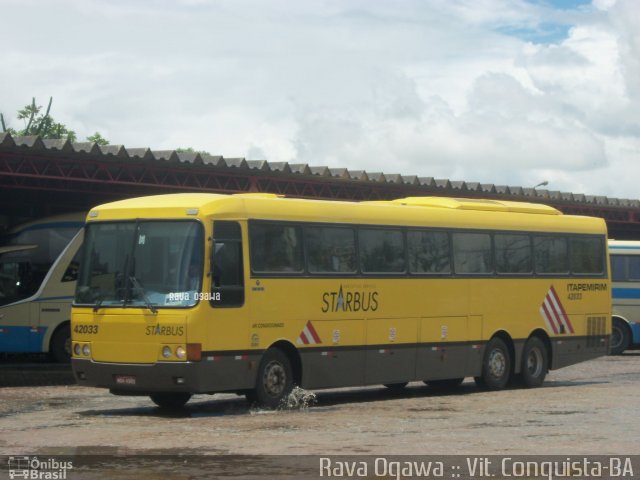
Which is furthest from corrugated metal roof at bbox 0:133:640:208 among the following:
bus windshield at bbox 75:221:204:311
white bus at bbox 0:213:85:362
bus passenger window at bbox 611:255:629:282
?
bus windshield at bbox 75:221:204:311

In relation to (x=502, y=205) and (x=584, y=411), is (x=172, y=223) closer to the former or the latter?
(x=584, y=411)

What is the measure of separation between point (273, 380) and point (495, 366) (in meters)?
5.98

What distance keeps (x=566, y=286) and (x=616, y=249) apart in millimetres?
11712

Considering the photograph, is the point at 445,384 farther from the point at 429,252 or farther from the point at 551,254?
the point at 429,252

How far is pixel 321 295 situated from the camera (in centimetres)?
1914

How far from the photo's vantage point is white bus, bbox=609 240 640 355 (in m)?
35.4

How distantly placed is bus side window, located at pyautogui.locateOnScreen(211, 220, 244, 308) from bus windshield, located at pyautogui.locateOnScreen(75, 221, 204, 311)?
10.4 inches

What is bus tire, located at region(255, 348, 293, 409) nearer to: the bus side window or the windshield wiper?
the bus side window

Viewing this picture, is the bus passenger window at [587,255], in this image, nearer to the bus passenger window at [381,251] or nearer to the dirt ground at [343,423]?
the dirt ground at [343,423]

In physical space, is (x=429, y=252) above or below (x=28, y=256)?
below

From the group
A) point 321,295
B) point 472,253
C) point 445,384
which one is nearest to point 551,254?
point 472,253

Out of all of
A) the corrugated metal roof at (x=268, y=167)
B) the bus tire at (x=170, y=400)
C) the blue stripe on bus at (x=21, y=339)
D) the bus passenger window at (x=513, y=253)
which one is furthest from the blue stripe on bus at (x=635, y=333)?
the bus tire at (x=170, y=400)

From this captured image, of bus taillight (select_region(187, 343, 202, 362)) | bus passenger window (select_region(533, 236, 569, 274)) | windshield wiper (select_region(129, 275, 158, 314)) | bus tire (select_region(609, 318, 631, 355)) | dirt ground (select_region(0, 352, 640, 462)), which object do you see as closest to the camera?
dirt ground (select_region(0, 352, 640, 462))

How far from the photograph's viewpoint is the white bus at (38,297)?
27875mm
